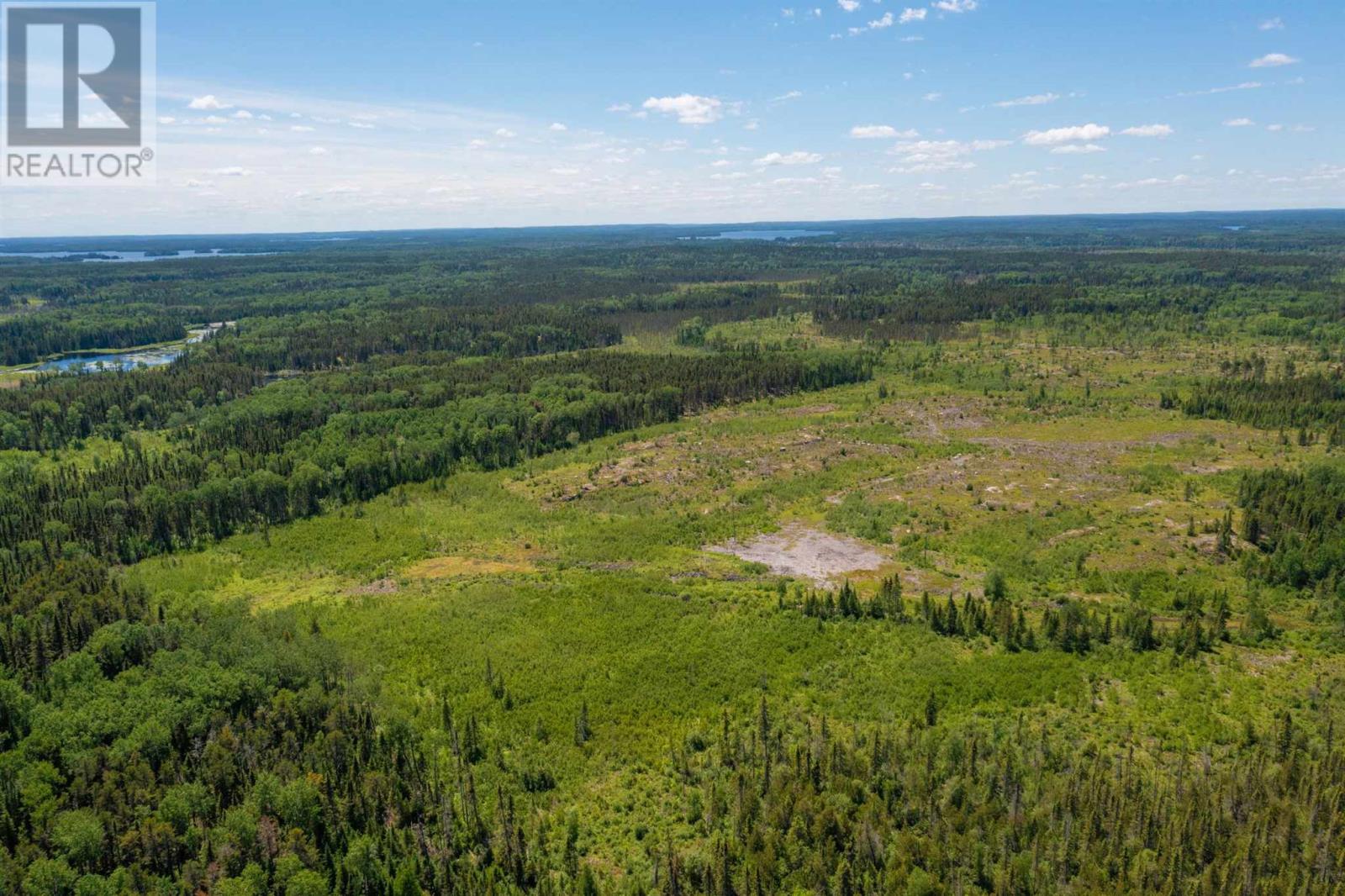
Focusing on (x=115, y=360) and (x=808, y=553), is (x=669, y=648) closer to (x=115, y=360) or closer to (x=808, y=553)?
(x=808, y=553)

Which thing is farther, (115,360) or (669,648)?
(115,360)

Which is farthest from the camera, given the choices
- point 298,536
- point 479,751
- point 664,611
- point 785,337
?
point 785,337

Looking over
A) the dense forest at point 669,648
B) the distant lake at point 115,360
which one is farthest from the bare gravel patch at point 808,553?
A: the distant lake at point 115,360

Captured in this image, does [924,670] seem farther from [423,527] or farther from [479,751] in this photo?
[423,527]

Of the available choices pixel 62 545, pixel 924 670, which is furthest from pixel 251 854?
pixel 62 545

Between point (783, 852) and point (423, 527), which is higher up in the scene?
point (423, 527)

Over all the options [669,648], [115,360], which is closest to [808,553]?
[669,648]

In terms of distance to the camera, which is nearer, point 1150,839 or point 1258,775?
point 1150,839
